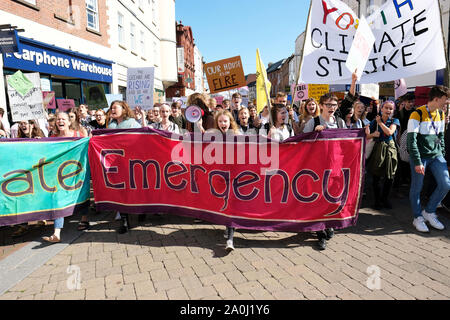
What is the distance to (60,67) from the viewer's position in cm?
1096

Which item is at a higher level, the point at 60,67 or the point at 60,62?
the point at 60,62

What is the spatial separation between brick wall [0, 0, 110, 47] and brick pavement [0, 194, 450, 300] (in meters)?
8.76

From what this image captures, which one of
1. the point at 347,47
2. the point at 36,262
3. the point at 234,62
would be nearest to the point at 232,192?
the point at 36,262

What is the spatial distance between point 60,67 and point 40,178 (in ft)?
29.0

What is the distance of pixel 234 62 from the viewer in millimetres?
7676

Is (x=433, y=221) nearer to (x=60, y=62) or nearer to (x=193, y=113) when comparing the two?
(x=193, y=113)

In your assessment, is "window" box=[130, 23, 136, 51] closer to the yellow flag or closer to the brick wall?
the brick wall

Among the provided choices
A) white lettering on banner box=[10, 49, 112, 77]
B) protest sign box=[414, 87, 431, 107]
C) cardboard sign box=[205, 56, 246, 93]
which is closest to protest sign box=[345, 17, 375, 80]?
protest sign box=[414, 87, 431, 107]

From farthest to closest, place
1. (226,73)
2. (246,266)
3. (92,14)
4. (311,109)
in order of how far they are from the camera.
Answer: (92,14)
(226,73)
(311,109)
(246,266)

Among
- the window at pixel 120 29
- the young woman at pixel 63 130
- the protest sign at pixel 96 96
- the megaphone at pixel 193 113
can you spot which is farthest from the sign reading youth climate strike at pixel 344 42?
the window at pixel 120 29

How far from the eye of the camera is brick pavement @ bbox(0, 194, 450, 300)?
107 inches

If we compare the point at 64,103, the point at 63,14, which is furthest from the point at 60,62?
the point at 64,103

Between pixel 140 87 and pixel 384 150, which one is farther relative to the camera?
pixel 140 87

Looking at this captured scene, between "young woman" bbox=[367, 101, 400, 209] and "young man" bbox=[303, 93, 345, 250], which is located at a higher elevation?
"young man" bbox=[303, 93, 345, 250]
